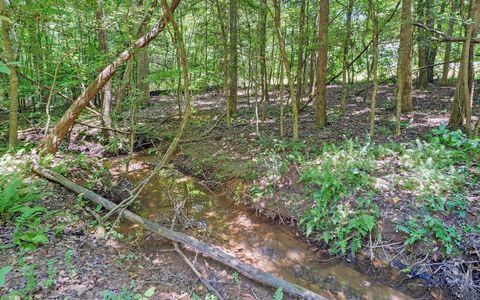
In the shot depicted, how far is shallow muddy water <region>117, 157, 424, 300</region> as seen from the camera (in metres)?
4.12

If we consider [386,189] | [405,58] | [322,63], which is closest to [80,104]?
[322,63]

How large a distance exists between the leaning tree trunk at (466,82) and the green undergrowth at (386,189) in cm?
59

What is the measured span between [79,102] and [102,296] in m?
5.88

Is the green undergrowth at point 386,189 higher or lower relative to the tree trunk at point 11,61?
lower

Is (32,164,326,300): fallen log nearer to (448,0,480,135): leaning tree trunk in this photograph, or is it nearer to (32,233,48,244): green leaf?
(32,233,48,244): green leaf

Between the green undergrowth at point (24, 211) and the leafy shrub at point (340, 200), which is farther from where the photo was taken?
the leafy shrub at point (340, 200)

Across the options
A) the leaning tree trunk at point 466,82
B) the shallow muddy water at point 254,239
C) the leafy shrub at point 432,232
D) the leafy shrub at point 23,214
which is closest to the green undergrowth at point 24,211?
the leafy shrub at point 23,214

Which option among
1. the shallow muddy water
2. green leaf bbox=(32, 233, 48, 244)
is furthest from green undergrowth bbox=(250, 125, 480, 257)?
green leaf bbox=(32, 233, 48, 244)

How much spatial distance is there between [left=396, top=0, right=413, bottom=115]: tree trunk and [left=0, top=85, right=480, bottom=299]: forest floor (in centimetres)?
76

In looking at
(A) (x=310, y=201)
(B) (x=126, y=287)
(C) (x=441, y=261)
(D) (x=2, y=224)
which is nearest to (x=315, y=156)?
(A) (x=310, y=201)

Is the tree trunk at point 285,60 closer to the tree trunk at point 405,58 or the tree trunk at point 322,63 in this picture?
the tree trunk at point 322,63

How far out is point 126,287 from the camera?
11.3 ft

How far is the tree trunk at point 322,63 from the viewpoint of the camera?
25.3 feet

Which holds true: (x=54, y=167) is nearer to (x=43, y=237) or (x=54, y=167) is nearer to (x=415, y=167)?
(x=43, y=237)
